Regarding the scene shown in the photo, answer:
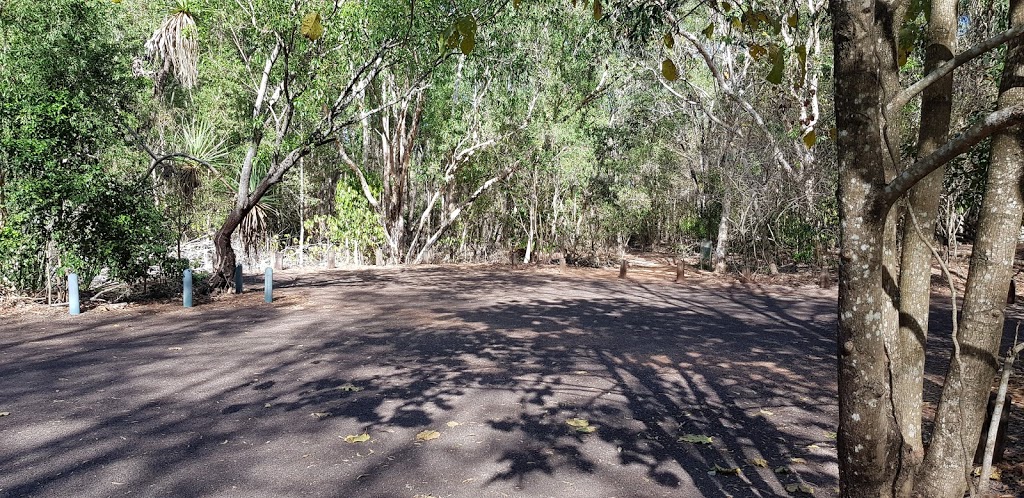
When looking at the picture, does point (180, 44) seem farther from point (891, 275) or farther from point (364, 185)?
point (891, 275)

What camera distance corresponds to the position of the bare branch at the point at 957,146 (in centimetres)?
201

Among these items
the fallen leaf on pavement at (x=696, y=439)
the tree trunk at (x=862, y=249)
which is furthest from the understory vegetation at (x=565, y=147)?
the fallen leaf on pavement at (x=696, y=439)

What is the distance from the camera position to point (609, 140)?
22.3m

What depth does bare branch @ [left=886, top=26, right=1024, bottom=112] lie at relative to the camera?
6.77 feet

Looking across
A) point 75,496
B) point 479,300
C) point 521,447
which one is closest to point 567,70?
point 479,300

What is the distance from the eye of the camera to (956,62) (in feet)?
6.95

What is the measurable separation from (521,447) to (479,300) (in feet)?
26.7

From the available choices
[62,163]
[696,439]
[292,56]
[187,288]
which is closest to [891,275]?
[696,439]

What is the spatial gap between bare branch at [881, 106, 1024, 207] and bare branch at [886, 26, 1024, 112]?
0.21 metres

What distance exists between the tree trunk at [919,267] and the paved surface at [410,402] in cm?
138

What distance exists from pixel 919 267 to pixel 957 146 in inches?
41.2

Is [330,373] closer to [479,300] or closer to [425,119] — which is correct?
[479,300]

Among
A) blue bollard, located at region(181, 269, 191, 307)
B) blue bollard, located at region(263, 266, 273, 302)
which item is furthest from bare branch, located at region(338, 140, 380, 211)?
blue bollard, located at region(181, 269, 191, 307)

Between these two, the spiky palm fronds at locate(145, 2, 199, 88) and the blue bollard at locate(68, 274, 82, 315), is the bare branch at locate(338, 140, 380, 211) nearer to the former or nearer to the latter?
the spiky palm fronds at locate(145, 2, 199, 88)
